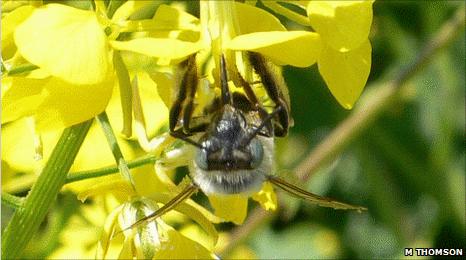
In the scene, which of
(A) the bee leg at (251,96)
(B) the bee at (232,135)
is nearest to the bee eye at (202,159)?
(B) the bee at (232,135)

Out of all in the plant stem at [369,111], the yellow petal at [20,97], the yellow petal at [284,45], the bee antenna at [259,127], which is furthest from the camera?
the plant stem at [369,111]

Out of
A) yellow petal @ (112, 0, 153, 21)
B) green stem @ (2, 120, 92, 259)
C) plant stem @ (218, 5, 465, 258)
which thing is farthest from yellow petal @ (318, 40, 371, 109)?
plant stem @ (218, 5, 465, 258)

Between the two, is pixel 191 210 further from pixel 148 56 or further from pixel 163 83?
pixel 148 56

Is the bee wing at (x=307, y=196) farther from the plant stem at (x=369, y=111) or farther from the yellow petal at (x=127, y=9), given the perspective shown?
the plant stem at (x=369, y=111)

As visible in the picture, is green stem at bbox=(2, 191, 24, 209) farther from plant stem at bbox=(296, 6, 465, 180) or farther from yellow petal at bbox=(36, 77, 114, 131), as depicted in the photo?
plant stem at bbox=(296, 6, 465, 180)

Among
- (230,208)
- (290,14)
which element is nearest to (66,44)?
(290,14)

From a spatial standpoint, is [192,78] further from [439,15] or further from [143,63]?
[439,15]
